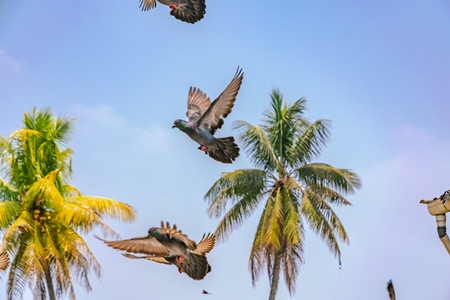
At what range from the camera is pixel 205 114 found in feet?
50.8

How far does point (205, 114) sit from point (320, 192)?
39.2 feet

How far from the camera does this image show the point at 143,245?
16.9 m

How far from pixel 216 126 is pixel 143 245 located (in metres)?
2.27

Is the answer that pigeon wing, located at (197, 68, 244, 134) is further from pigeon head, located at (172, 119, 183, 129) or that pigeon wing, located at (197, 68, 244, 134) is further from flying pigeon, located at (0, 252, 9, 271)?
flying pigeon, located at (0, 252, 9, 271)

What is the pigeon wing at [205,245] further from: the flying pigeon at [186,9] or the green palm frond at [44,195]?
the green palm frond at [44,195]

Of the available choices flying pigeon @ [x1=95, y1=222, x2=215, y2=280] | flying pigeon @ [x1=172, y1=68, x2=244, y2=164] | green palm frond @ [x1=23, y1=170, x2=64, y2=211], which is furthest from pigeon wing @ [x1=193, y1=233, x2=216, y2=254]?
green palm frond @ [x1=23, y1=170, x2=64, y2=211]

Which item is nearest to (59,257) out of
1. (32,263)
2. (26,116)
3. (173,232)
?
(32,263)

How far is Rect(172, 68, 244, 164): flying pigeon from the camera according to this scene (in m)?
15.2

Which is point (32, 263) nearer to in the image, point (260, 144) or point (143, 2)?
point (260, 144)

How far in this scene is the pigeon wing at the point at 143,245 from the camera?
1669 centimetres

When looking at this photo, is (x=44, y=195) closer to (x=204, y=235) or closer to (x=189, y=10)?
(x=204, y=235)

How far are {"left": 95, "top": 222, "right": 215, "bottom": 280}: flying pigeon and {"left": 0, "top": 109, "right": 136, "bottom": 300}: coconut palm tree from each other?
26.2ft

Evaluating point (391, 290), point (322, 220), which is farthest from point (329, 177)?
point (391, 290)

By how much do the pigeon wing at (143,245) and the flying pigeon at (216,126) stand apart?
1911 mm
